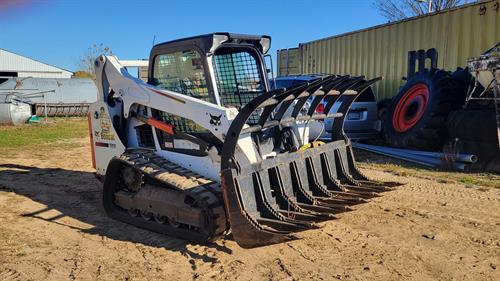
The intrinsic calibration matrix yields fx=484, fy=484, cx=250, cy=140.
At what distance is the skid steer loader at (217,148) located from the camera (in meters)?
4.35

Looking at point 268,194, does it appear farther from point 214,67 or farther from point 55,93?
point 55,93

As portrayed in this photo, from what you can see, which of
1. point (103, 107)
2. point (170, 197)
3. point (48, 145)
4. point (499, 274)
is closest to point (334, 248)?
point (499, 274)

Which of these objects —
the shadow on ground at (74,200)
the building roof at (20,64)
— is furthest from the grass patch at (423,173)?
the building roof at (20,64)

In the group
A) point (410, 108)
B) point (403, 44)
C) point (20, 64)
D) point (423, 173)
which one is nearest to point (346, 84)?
point (423, 173)

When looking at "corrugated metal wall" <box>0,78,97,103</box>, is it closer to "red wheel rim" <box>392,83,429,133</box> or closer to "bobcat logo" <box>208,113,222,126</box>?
"red wheel rim" <box>392,83,429,133</box>

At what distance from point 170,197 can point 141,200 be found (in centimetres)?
50

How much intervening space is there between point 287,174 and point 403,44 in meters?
9.81

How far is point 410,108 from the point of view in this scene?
35.0 ft

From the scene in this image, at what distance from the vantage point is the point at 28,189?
730 centimetres

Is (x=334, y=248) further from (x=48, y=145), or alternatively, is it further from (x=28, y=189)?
(x=48, y=145)

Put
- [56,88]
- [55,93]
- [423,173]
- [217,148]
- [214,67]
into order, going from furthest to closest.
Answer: [56,88]
[55,93]
[423,173]
[214,67]
[217,148]

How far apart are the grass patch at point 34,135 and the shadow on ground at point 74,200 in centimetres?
370

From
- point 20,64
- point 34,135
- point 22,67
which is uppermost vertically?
point 20,64

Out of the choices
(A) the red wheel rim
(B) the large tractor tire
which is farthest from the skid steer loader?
(A) the red wheel rim
